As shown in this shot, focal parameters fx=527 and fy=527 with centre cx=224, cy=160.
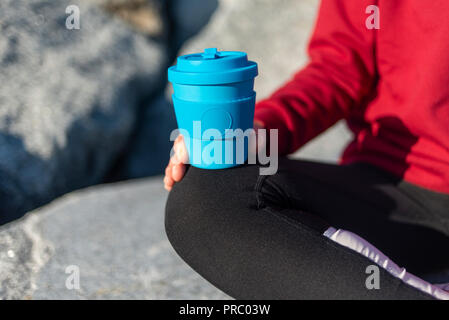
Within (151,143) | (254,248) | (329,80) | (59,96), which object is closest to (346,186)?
(329,80)

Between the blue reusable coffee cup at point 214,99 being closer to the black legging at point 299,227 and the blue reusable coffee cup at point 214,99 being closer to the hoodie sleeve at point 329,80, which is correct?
the black legging at point 299,227

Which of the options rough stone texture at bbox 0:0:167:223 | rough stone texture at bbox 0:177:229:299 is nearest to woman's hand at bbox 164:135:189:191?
rough stone texture at bbox 0:177:229:299

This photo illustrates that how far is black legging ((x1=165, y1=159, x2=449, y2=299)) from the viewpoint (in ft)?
2.56

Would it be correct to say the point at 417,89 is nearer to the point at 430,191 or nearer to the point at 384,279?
the point at 430,191

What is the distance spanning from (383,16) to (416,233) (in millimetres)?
433

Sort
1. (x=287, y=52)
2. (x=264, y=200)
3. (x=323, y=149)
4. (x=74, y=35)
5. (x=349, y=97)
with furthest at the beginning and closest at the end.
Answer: (x=287, y=52) < (x=323, y=149) < (x=74, y=35) < (x=349, y=97) < (x=264, y=200)

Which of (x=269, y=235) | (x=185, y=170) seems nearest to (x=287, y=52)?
(x=185, y=170)

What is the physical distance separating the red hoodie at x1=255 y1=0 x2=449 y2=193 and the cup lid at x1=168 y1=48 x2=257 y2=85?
0.25 metres

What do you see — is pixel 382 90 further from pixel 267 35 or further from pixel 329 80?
pixel 267 35

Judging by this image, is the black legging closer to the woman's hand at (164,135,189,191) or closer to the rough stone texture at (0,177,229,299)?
the woman's hand at (164,135,189,191)

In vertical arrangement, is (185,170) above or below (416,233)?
above

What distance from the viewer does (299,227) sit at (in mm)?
833

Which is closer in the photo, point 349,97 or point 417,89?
point 417,89

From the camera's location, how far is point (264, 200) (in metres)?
0.88
